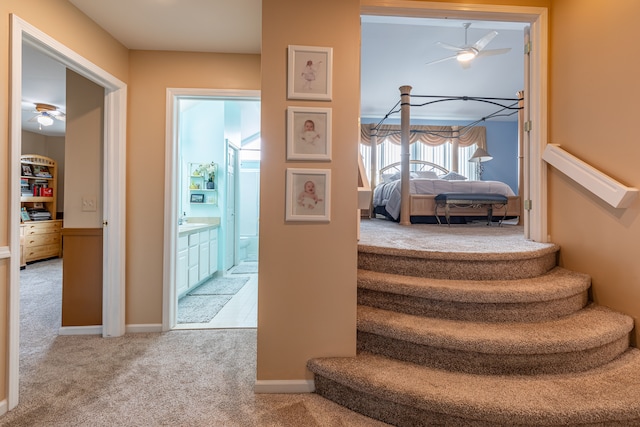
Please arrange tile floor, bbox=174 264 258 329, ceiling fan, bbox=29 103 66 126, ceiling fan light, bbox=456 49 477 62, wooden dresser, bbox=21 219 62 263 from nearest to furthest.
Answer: tile floor, bbox=174 264 258 329 → ceiling fan light, bbox=456 49 477 62 → ceiling fan, bbox=29 103 66 126 → wooden dresser, bbox=21 219 62 263

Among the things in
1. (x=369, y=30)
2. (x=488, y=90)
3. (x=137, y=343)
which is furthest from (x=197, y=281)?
(x=488, y=90)

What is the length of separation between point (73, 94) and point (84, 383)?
231 centimetres

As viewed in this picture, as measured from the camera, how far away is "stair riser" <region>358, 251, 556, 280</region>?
6.69ft

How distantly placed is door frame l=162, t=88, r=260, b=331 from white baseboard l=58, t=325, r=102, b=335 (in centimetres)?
54

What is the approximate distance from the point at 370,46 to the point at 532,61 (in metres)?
2.42

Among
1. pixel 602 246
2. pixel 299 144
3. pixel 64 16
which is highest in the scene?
pixel 64 16

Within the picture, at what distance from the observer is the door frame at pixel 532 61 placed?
2.24 meters

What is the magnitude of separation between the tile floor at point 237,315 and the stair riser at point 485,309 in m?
1.48

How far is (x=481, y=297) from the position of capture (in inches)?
70.7

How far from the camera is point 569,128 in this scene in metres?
2.26

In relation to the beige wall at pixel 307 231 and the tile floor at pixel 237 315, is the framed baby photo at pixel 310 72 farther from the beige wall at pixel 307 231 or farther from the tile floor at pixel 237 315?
the tile floor at pixel 237 315

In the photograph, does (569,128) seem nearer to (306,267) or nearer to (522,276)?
(522,276)

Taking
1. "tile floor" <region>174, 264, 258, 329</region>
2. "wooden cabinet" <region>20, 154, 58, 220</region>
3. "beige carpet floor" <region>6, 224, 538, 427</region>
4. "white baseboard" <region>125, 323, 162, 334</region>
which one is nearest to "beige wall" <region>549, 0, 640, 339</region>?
"beige carpet floor" <region>6, 224, 538, 427</region>

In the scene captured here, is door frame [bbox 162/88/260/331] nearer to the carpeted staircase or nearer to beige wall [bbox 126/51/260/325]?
beige wall [bbox 126/51/260/325]
